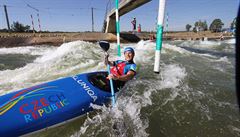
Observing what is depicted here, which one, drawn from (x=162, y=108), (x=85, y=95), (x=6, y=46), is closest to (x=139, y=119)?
(x=162, y=108)

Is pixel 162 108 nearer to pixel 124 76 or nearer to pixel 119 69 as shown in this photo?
pixel 124 76

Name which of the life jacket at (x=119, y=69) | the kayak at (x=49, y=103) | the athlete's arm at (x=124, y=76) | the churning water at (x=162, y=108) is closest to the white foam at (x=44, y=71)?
the churning water at (x=162, y=108)

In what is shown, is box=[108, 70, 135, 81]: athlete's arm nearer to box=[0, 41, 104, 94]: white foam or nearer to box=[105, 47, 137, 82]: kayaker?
box=[105, 47, 137, 82]: kayaker

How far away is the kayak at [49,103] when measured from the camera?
254 cm

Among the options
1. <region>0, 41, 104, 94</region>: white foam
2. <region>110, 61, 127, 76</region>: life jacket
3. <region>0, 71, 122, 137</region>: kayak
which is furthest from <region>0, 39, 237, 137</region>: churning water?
<region>110, 61, 127, 76</region>: life jacket

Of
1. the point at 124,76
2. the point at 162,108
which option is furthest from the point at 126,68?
the point at 162,108

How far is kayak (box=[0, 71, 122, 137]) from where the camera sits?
254 cm

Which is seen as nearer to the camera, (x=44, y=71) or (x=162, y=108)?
(x=162, y=108)

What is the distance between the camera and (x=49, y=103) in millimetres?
2898

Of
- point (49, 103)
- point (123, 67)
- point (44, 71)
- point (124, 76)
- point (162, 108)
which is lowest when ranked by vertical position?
point (162, 108)

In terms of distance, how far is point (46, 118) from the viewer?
8.93 ft

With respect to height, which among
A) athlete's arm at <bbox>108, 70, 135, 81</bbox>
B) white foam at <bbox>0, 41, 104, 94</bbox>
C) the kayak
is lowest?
white foam at <bbox>0, 41, 104, 94</bbox>

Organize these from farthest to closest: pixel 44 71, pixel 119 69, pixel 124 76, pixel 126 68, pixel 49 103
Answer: pixel 44 71, pixel 119 69, pixel 126 68, pixel 124 76, pixel 49 103

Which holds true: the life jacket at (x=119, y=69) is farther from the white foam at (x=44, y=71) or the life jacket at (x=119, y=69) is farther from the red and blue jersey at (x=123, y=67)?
the white foam at (x=44, y=71)
